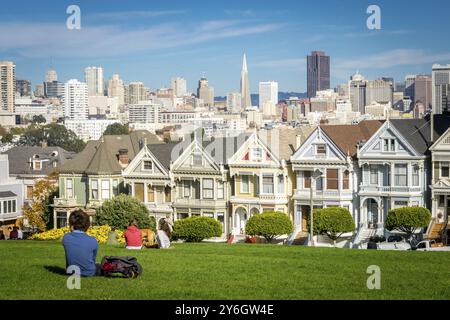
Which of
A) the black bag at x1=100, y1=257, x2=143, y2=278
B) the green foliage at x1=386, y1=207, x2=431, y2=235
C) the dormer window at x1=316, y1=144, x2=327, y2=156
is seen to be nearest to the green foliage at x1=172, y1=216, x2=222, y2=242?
the dormer window at x1=316, y1=144, x2=327, y2=156

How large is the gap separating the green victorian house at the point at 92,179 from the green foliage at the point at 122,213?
394cm

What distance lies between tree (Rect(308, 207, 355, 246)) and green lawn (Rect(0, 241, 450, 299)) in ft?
69.9

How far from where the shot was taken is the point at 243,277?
2250cm

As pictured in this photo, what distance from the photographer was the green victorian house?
203 feet

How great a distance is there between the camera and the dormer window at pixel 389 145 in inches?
2025

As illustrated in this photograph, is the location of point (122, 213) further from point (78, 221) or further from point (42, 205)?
point (78, 221)

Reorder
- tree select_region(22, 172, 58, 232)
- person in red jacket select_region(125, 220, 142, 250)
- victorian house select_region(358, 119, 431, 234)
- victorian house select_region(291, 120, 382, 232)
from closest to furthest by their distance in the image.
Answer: person in red jacket select_region(125, 220, 142, 250)
victorian house select_region(358, 119, 431, 234)
victorian house select_region(291, 120, 382, 232)
tree select_region(22, 172, 58, 232)

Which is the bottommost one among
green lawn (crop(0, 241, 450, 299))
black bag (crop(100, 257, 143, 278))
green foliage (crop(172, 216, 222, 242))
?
green foliage (crop(172, 216, 222, 242))

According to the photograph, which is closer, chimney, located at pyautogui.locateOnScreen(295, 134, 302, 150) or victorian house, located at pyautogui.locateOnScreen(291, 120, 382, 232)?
victorian house, located at pyautogui.locateOnScreen(291, 120, 382, 232)

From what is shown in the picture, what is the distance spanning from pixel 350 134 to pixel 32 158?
28859 millimetres

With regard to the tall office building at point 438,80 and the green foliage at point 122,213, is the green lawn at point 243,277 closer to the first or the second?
the green foliage at point 122,213

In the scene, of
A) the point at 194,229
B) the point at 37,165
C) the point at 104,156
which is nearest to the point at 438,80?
the point at 37,165

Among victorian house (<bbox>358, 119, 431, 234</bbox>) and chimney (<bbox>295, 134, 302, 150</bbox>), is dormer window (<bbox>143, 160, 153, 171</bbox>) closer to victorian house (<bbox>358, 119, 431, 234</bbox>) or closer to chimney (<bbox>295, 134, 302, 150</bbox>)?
chimney (<bbox>295, 134, 302, 150</bbox>)
